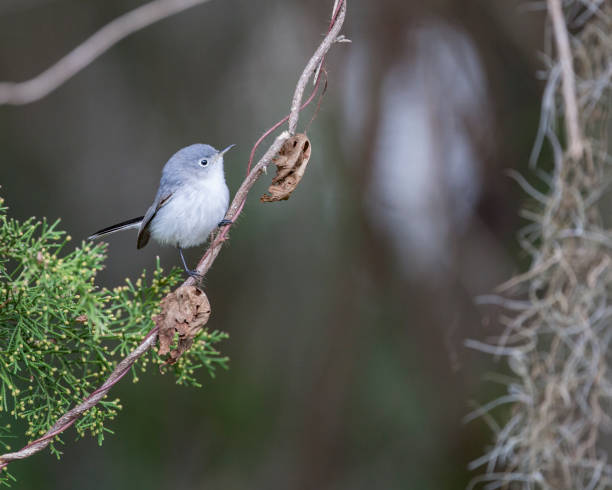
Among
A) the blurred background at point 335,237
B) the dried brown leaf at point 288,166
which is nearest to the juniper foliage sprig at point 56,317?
the dried brown leaf at point 288,166

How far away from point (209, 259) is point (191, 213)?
87 centimetres

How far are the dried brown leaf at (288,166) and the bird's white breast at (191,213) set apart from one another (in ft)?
2.42

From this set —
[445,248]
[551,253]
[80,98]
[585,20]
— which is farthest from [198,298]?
[80,98]

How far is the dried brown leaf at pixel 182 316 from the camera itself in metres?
1.12

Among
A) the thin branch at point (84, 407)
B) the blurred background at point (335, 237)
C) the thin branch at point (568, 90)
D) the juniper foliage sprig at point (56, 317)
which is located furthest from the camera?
the blurred background at point (335, 237)

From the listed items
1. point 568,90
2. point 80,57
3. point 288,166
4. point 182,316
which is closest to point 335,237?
point 568,90

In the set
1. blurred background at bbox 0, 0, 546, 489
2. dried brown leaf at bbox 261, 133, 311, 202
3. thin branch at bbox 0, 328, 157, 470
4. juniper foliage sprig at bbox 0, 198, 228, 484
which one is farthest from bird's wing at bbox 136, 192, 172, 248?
blurred background at bbox 0, 0, 546, 489

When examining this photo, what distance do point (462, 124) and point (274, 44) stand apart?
1.20 m

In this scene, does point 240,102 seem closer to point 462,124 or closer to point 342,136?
point 342,136

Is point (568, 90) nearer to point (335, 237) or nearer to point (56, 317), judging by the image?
point (56, 317)

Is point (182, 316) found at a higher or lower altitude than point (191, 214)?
higher

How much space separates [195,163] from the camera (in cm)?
205

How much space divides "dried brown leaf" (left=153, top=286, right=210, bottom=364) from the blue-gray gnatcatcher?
833 millimetres

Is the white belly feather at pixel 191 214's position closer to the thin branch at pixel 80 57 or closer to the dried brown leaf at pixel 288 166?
the thin branch at pixel 80 57
